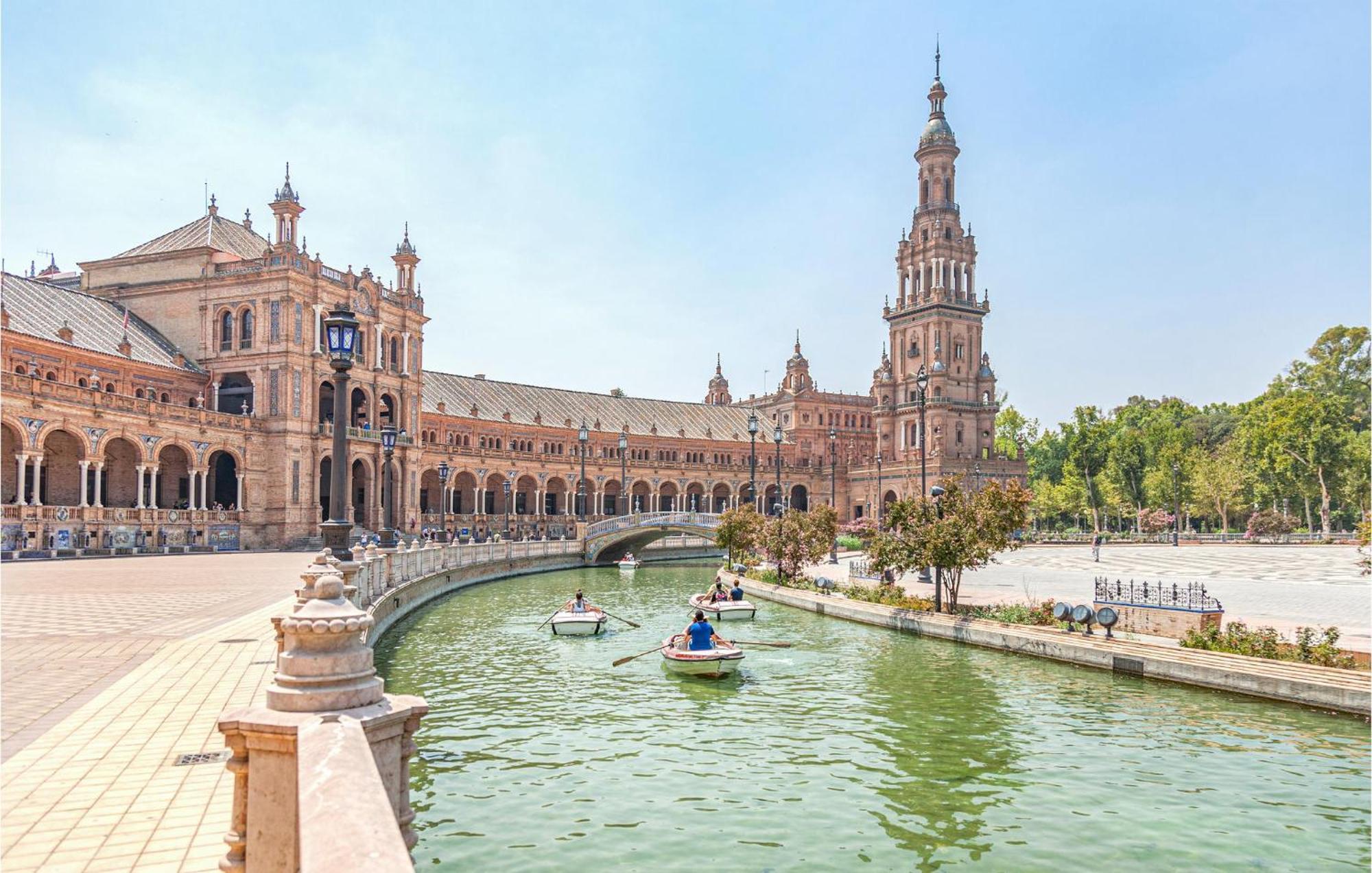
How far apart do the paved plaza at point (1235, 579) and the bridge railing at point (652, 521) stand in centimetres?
1874

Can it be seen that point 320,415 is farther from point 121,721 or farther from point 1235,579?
point 121,721

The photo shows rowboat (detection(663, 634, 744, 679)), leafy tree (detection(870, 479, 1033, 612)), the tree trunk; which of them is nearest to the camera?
rowboat (detection(663, 634, 744, 679))

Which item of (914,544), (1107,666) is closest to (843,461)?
(914,544)

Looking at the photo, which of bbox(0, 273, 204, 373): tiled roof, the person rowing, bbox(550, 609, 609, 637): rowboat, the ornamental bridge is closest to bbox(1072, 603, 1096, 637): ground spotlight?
the person rowing

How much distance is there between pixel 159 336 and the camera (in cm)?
6078

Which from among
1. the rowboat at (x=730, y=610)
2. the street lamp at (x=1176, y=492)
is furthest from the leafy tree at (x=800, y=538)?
the street lamp at (x=1176, y=492)

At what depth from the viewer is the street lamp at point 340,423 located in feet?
51.4

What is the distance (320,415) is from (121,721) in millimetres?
54442

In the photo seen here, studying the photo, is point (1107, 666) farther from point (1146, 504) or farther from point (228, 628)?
point (1146, 504)

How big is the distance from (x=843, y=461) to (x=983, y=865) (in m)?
99.9

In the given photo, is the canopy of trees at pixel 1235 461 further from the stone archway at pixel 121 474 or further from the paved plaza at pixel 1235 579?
the stone archway at pixel 121 474

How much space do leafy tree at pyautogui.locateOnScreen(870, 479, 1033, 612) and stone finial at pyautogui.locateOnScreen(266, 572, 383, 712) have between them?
24.1 meters

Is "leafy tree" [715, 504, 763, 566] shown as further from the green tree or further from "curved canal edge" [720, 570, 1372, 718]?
the green tree

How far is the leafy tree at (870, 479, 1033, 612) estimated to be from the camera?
2752 centimetres
